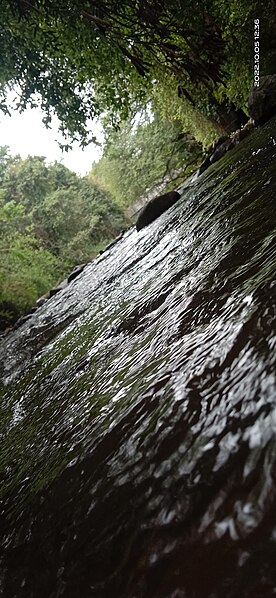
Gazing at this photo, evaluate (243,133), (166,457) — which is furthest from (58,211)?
(166,457)

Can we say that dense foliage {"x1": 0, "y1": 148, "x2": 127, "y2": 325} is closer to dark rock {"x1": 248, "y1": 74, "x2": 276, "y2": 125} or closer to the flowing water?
dark rock {"x1": 248, "y1": 74, "x2": 276, "y2": 125}

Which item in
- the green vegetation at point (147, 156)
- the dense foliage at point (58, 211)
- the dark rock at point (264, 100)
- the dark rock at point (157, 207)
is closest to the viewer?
the dark rock at point (264, 100)

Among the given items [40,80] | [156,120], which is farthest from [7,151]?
[40,80]

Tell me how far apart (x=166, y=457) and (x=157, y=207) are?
875cm

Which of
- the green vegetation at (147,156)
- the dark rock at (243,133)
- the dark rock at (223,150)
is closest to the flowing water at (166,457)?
the dark rock at (243,133)

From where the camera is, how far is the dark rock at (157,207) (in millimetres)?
9109

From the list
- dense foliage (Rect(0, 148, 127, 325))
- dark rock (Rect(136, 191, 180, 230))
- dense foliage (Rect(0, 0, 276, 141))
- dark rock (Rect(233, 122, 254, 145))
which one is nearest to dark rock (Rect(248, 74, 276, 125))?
dark rock (Rect(233, 122, 254, 145))

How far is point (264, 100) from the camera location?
764 cm

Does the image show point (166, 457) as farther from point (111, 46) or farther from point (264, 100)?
point (264, 100)

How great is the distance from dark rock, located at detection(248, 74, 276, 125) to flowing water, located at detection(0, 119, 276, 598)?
20.2ft

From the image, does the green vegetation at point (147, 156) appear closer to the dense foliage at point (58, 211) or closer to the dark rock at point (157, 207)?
the dense foliage at point (58, 211)

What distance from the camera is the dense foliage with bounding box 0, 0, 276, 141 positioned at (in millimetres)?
5883

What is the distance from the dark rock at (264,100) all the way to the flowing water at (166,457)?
617 centimetres

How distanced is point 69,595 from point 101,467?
0.45 m
